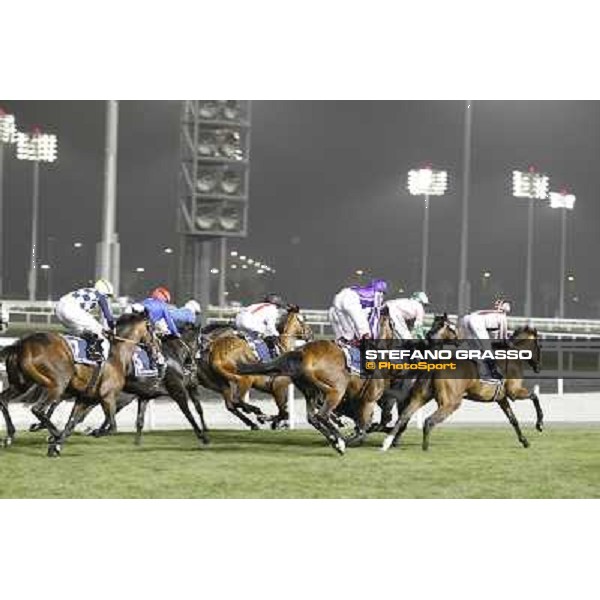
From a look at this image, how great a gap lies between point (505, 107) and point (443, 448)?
2.73 metres

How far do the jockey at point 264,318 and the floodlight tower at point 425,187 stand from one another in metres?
1.25

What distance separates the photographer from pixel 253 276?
31.3 ft

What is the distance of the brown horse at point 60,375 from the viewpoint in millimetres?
8609

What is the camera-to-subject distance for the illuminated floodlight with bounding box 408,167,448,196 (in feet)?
31.7

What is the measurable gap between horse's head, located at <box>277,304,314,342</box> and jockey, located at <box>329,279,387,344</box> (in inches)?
35.3

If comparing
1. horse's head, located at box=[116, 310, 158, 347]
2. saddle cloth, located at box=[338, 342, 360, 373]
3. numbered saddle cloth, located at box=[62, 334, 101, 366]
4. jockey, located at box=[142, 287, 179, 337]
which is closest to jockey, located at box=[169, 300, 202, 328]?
jockey, located at box=[142, 287, 179, 337]

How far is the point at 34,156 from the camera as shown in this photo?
9.06m

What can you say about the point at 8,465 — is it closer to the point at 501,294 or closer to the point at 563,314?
the point at 501,294

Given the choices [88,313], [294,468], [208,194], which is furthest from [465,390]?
[88,313]

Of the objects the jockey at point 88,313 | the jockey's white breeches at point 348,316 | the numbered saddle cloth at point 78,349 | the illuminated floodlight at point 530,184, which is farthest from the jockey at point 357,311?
the numbered saddle cloth at point 78,349

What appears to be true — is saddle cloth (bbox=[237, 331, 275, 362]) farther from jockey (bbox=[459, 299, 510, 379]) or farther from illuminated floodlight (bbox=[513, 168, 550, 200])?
illuminated floodlight (bbox=[513, 168, 550, 200])

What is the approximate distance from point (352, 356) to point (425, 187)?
5.66 ft

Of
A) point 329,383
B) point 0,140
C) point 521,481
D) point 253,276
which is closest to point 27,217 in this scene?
point 0,140
